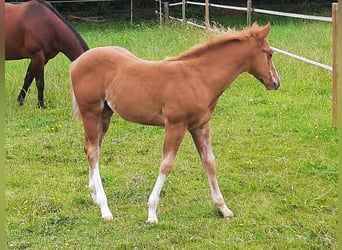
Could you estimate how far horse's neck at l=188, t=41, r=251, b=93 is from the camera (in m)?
3.81

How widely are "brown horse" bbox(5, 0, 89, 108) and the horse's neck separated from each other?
4278 millimetres

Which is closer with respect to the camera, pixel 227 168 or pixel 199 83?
pixel 199 83

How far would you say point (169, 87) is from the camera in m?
3.74

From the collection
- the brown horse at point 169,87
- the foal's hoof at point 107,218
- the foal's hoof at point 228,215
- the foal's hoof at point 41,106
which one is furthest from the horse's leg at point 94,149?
the foal's hoof at point 41,106

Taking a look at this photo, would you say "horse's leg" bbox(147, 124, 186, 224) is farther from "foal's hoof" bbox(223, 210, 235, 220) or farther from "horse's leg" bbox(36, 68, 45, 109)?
"horse's leg" bbox(36, 68, 45, 109)

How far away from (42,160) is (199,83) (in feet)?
7.67

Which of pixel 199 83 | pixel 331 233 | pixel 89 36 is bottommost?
pixel 89 36

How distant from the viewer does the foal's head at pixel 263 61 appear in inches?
152

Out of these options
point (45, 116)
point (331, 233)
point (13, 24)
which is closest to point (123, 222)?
point (331, 233)

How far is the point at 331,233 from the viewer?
350 cm

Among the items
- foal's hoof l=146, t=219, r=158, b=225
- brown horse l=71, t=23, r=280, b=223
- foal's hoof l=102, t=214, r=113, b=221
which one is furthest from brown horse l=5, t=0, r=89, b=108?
foal's hoof l=146, t=219, r=158, b=225

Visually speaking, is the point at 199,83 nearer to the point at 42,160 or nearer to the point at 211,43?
the point at 211,43

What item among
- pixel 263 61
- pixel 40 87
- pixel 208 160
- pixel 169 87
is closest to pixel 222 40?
pixel 263 61

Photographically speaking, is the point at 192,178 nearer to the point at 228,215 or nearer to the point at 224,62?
the point at 228,215
